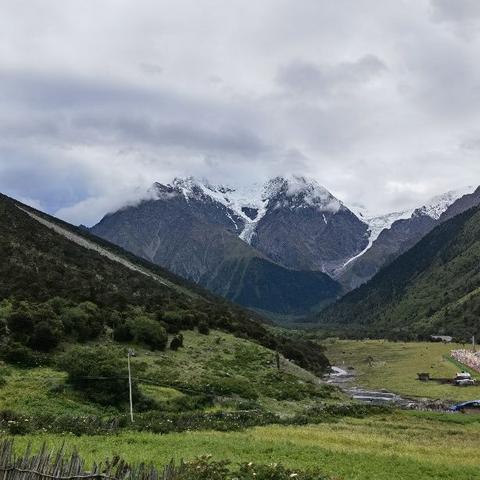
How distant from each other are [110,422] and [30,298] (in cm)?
4339

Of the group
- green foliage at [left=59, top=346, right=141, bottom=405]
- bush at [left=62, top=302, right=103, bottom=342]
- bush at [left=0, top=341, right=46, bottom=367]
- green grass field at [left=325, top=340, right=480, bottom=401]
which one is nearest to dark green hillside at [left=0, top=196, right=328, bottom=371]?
bush at [left=62, top=302, right=103, bottom=342]

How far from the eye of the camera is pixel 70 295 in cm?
8275

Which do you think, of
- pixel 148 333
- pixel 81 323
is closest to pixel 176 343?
pixel 148 333

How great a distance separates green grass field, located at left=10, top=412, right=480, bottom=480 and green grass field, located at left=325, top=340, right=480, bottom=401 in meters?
59.1

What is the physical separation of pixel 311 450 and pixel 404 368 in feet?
366

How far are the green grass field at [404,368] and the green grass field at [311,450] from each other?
194ft

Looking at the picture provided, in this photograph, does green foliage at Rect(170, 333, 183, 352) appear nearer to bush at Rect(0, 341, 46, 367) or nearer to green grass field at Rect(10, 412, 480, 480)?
bush at Rect(0, 341, 46, 367)

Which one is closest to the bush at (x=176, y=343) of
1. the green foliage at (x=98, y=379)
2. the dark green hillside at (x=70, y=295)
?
the dark green hillside at (x=70, y=295)

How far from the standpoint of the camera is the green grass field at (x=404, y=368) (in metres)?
101

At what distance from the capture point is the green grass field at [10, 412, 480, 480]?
2728cm

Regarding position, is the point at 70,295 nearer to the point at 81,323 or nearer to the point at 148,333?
the point at 148,333

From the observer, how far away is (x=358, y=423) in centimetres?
5516

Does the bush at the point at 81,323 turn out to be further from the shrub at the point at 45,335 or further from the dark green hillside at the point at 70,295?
the shrub at the point at 45,335

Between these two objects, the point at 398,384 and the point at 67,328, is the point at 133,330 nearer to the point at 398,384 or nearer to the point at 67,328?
the point at 67,328
